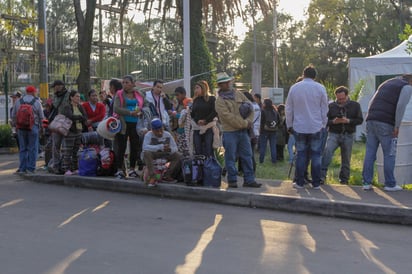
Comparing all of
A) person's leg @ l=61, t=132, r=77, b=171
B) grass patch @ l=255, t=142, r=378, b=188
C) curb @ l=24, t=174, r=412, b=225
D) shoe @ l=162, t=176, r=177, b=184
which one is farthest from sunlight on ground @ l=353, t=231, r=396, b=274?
person's leg @ l=61, t=132, r=77, b=171

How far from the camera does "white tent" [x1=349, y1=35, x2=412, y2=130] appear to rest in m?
17.2

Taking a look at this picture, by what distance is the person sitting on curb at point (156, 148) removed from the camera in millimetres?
8242

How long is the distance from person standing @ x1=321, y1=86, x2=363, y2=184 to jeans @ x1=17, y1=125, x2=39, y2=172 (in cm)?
568

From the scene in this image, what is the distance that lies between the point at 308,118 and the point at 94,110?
15.1 feet

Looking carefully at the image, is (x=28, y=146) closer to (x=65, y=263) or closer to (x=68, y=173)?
(x=68, y=173)

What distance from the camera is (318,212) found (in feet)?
22.7

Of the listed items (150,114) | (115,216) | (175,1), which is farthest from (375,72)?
(115,216)

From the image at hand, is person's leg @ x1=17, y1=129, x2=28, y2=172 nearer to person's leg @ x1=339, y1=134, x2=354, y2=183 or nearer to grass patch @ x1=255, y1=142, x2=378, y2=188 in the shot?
grass patch @ x1=255, y1=142, x2=378, y2=188

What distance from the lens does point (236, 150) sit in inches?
325

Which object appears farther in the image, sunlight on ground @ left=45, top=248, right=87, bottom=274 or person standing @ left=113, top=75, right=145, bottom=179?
person standing @ left=113, top=75, right=145, bottom=179

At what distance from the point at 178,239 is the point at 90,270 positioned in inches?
51.0

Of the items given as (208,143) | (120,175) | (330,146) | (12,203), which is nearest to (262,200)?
(208,143)

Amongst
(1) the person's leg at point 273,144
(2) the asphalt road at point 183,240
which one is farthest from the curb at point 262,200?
(1) the person's leg at point 273,144

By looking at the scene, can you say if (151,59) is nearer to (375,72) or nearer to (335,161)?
(375,72)
